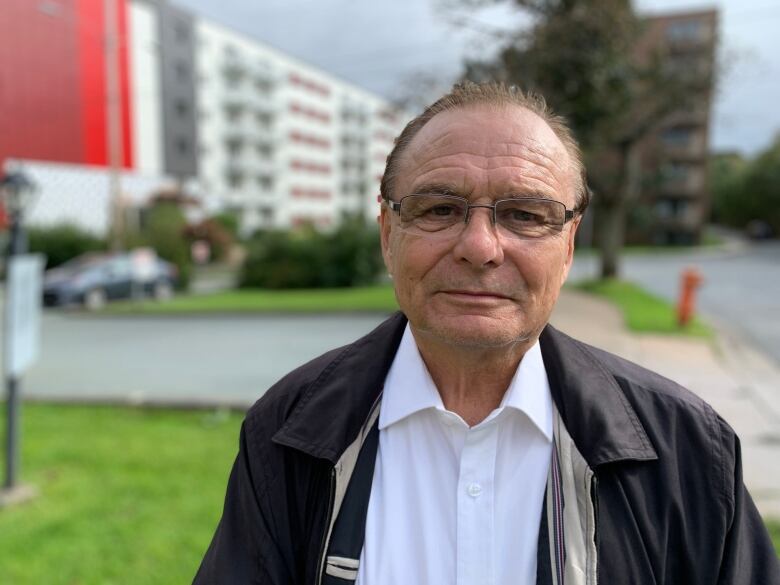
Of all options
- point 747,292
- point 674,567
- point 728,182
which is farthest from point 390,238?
point 728,182

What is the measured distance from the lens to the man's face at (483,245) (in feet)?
4.61

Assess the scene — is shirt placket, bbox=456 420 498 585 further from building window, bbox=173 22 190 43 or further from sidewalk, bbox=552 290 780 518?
building window, bbox=173 22 190 43

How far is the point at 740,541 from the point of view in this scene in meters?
1.38

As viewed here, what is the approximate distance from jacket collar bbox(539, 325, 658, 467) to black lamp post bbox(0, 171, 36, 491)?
4.63m

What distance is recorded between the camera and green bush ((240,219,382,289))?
77.5 ft

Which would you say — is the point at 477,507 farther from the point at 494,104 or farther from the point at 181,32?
the point at 181,32

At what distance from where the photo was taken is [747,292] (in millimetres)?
18812

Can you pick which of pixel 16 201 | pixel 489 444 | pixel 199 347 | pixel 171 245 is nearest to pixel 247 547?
pixel 489 444

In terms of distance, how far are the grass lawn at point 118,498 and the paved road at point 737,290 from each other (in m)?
8.77

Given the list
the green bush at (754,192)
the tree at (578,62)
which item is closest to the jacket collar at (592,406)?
the tree at (578,62)

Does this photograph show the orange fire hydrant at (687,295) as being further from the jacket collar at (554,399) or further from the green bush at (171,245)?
the green bush at (171,245)

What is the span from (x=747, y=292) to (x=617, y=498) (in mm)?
20121

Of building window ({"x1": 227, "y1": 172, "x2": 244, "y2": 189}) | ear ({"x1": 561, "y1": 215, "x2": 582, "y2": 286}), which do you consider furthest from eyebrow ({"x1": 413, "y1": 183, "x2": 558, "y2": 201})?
building window ({"x1": 227, "y1": 172, "x2": 244, "y2": 189})

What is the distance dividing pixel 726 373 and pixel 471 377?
7.93 metres
